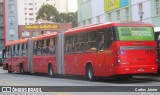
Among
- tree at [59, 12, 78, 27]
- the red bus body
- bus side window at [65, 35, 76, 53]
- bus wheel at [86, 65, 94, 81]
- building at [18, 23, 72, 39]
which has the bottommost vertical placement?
bus wheel at [86, 65, 94, 81]

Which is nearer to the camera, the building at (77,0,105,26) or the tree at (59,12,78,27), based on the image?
the building at (77,0,105,26)

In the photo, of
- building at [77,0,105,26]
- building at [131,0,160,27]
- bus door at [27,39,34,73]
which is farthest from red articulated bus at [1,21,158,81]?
building at [77,0,105,26]

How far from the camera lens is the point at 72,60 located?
978 inches

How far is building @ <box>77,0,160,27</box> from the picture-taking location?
35094 mm

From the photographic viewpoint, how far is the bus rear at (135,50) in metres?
19.9

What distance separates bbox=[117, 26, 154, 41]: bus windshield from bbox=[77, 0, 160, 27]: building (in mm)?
8500

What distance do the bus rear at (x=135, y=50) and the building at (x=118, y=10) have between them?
875 cm

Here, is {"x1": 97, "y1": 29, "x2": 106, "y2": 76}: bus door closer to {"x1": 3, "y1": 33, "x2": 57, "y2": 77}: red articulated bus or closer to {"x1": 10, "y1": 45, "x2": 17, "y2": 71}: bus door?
{"x1": 3, "y1": 33, "x2": 57, "y2": 77}: red articulated bus

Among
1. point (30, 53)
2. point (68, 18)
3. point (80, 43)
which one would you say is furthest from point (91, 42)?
point (68, 18)

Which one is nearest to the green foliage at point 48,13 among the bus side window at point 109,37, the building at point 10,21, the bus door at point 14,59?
the building at point 10,21

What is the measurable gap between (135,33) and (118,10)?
69.3ft

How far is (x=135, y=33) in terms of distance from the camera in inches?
803

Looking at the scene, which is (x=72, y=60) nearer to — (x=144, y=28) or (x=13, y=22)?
(x=144, y=28)

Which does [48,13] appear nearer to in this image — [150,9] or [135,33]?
[150,9]
